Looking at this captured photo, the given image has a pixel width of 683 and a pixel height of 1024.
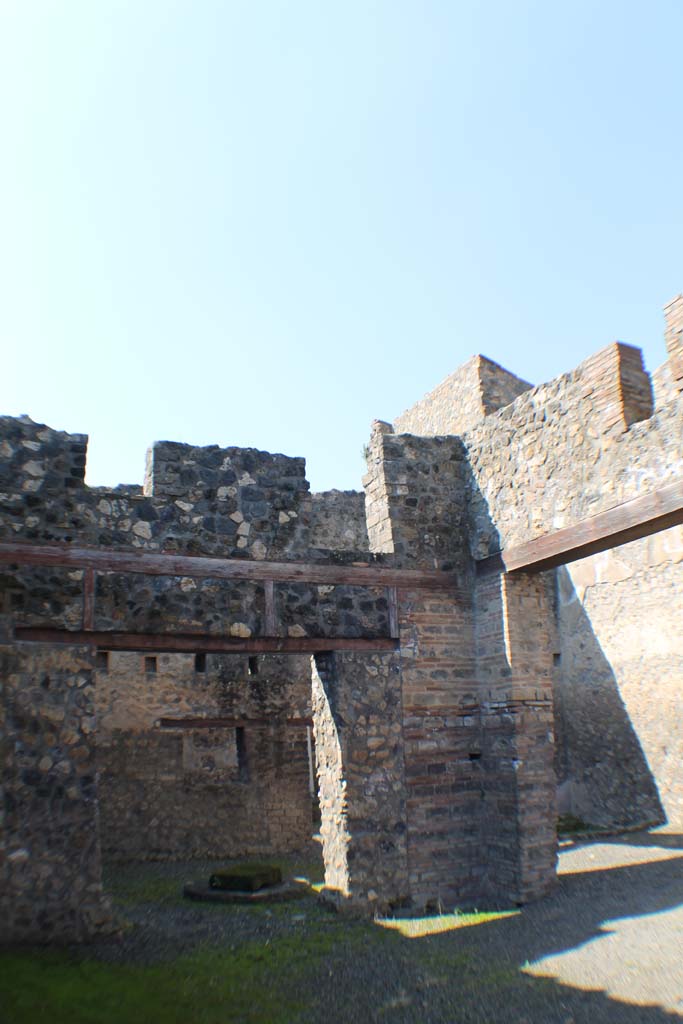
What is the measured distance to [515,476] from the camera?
27.6 ft

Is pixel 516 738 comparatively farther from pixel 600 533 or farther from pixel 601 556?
pixel 601 556

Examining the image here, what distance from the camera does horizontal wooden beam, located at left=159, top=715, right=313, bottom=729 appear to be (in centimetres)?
1191

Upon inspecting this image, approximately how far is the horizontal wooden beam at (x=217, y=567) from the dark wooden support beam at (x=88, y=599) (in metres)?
0.08

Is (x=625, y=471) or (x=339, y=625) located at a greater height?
(x=625, y=471)

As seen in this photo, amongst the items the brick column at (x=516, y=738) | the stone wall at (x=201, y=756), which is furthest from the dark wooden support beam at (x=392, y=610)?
the stone wall at (x=201, y=756)

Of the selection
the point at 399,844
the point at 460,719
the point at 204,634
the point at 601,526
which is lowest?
the point at 399,844

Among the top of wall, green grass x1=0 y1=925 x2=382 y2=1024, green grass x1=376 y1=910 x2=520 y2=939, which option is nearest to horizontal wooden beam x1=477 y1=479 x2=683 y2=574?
green grass x1=376 y1=910 x2=520 y2=939

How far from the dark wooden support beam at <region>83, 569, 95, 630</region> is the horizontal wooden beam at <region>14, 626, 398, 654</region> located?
77 millimetres

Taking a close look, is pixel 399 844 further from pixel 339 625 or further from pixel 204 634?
pixel 204 634

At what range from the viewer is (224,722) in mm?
12117

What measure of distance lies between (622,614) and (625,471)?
7.17 metres

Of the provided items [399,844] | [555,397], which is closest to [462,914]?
[399,844]

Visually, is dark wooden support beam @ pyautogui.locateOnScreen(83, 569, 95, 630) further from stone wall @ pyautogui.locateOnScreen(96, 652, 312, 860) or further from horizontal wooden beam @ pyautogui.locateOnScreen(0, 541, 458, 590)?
stone wall @ pyautogui.locateOnScreen(96, 652, 312, 860)

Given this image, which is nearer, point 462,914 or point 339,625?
point 462,914
